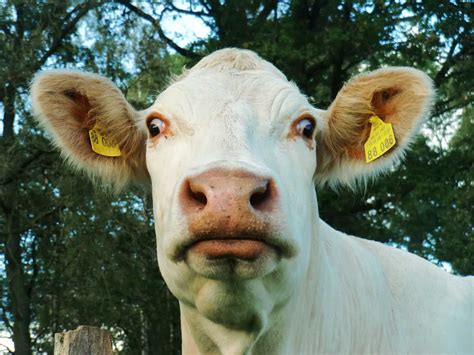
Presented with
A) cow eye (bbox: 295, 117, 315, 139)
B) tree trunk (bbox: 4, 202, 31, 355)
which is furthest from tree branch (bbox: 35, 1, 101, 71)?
cow eye (bbox: 295, 117, 315, 139)

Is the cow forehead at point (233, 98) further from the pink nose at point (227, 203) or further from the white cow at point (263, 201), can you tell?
the pink nose at point (227, 203)

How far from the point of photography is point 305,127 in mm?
4133

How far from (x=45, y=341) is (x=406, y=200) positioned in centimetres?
905

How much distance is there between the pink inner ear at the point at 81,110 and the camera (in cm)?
466

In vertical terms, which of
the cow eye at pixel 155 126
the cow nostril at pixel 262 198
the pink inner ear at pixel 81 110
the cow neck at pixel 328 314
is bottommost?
the cow neck at pixel 328 314

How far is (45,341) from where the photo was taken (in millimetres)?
18297

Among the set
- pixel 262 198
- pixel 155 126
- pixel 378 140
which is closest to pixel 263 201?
pixel 262 198

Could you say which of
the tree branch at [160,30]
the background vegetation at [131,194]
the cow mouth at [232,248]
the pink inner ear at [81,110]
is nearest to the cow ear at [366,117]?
the pink inner ear at [81,110]

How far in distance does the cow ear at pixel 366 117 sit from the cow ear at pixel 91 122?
1112 mm

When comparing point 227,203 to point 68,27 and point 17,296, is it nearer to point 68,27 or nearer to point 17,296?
point 17,296

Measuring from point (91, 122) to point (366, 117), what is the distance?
165 centimetres

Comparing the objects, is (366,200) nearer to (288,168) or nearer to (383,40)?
(383,40)

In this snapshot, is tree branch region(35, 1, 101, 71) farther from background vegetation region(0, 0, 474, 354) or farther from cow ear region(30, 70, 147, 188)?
cow ear region(30, 70, 147, 188)

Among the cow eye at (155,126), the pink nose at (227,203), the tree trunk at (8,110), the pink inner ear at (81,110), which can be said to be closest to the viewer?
the pink nose at (227,203)
